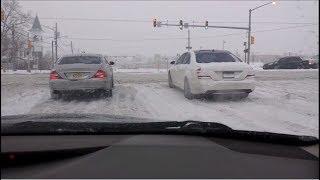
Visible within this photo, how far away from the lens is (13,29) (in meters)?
3.21

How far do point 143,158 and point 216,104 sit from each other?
3064 millimetres

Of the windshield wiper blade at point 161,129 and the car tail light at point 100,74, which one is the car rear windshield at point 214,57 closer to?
the car tail light at point 100,74

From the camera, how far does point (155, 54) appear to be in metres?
4.75

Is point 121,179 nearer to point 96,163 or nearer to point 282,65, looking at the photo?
point 96,163

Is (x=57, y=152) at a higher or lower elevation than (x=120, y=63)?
lower

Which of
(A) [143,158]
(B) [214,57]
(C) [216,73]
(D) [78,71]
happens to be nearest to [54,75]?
(D) [78,71]

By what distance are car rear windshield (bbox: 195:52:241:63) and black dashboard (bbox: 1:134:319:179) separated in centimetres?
221

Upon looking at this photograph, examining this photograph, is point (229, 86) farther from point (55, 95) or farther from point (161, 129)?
point (161, 129)

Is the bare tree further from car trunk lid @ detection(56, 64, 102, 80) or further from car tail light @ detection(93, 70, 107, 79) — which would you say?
car tail light @ detection(93, 70, 107, 79)

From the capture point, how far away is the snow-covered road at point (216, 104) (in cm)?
481

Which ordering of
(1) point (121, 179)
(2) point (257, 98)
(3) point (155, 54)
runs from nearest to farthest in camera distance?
1. (1) point (121, 179)
2. (3) point (155, 54)
3. (2) point (257, 98)

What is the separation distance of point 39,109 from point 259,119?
2490mm

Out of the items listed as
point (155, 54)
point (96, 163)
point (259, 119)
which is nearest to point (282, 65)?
point (259, 119)

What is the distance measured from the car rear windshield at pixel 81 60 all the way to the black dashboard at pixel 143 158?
1780 mm
